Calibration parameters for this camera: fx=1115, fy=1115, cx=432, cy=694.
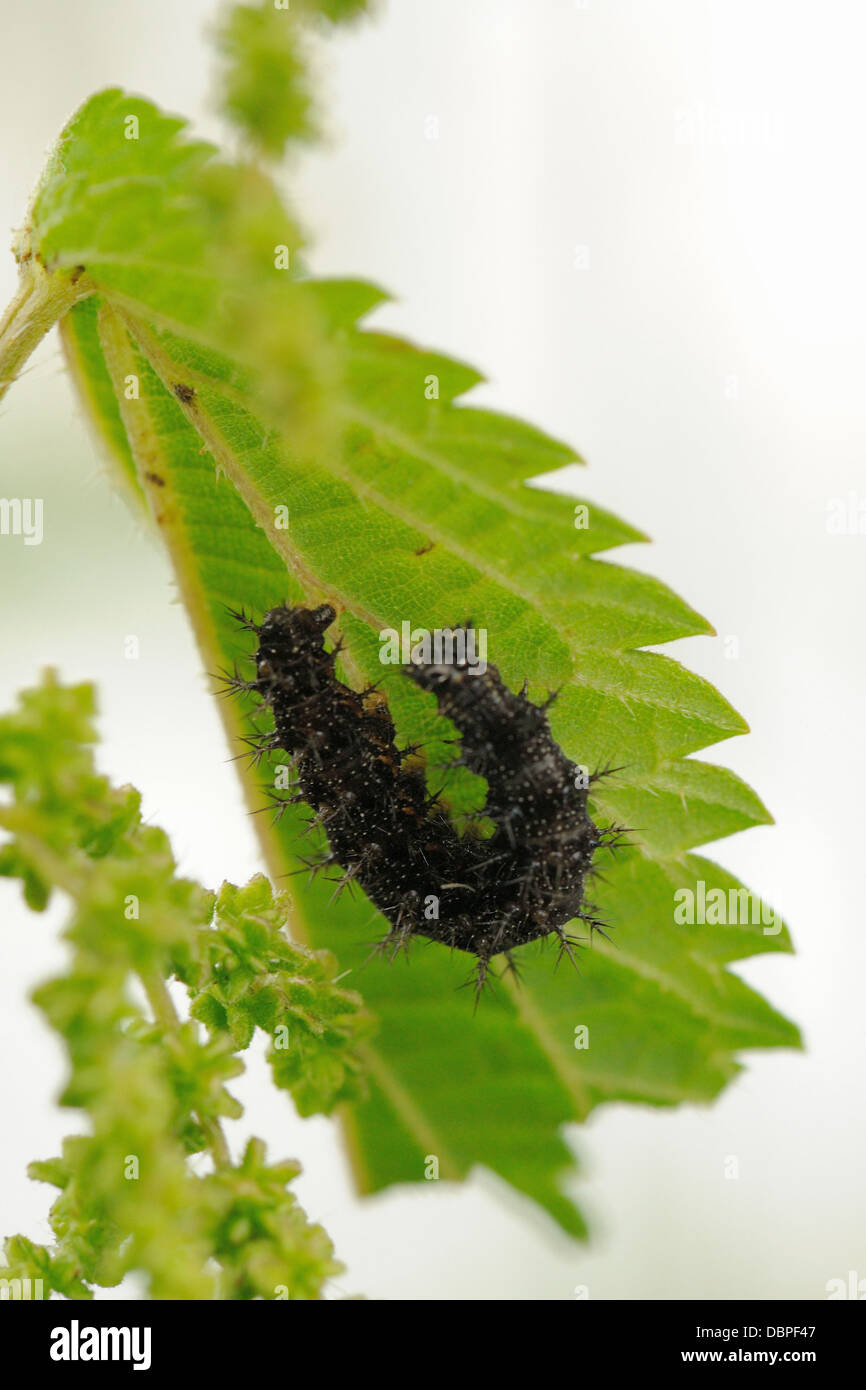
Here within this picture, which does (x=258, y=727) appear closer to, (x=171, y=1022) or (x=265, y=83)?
(x=171, y=1022)

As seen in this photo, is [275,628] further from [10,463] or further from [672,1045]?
[10,463]

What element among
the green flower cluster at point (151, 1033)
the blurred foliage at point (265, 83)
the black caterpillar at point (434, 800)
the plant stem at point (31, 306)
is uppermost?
the plant stem at point (31, 306)
